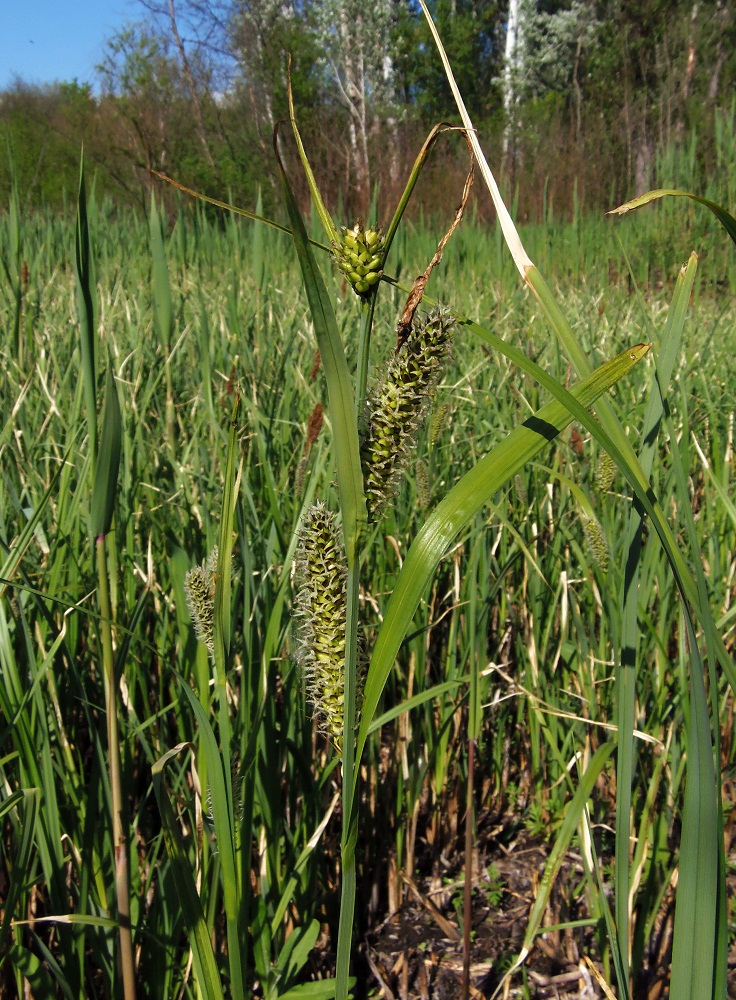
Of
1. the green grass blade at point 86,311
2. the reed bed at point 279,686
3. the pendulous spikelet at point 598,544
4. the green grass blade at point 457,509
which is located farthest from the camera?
the pendulous spikelet at point 598,544

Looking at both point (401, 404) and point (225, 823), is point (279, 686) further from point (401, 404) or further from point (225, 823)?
point (401, 404)

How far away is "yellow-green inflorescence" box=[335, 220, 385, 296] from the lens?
0.42 meters

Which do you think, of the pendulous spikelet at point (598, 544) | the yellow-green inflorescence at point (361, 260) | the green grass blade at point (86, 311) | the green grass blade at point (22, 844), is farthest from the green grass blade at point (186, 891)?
the pendulous spikelet at point (598, 544)

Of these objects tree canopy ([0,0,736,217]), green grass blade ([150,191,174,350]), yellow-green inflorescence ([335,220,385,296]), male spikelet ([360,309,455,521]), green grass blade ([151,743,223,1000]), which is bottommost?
green grass blade ([151,743,223,1000])

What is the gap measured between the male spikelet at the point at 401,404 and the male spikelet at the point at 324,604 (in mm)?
57

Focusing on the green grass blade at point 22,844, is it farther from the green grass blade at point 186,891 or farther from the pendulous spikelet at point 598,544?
the pendulous spikelet at point 598,544

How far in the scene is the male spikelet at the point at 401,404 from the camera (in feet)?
1.54

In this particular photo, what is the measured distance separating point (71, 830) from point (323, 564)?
64cm

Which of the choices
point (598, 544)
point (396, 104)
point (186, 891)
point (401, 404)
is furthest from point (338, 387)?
point (396, 104)

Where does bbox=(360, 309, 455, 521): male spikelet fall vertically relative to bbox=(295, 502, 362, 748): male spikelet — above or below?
above

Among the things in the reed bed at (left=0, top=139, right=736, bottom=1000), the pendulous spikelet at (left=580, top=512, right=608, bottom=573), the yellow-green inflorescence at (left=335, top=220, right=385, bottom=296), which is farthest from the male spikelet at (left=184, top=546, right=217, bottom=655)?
the pendulous spikelet at (left=580, top=512, right=608, bottom=573)

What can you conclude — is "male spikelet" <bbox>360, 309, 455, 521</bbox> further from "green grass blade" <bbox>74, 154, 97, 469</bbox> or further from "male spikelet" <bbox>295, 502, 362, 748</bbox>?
"green grass blade" <bbox>74, 154, 97, 469</bbox>

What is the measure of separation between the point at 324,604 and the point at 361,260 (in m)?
0.23

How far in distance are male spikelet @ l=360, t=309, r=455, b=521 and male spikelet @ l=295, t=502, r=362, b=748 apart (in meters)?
0.06
